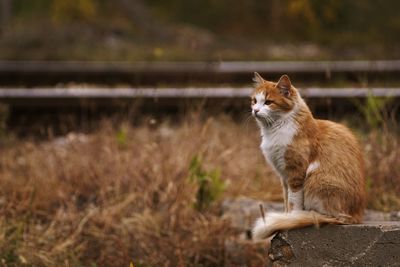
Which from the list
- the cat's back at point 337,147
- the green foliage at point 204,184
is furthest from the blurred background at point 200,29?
the cat's back at point 337,147

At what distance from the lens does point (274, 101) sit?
3.18 m

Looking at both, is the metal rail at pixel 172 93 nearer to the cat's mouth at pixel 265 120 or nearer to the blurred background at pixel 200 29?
the cat's mouth at pixel 265 120

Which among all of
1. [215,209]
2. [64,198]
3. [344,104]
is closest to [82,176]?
[64,198]

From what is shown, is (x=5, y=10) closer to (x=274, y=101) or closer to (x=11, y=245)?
(x=11, y=245)

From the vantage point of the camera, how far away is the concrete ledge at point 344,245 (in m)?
3.22

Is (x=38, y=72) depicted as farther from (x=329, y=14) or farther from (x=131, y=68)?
(x=329, y=14)

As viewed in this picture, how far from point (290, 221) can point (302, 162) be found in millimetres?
297

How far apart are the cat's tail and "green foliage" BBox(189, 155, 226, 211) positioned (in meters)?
1.38

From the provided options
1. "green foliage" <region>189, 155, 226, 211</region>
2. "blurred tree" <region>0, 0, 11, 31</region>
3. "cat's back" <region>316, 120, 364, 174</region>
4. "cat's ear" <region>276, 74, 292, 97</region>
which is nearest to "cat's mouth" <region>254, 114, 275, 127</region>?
"cat's ear" <region>276, 74, 292, 97</region>

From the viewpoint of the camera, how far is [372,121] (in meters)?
5.18

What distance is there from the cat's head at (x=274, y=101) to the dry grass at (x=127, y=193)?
1.43 metres

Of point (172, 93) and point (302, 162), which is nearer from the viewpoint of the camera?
point (302, 162)

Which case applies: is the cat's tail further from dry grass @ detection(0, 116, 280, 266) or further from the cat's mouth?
dry grass @ detection(0, 116, 280, 266)

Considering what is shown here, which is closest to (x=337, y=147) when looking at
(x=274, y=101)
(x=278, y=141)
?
(x=278, y=141)
